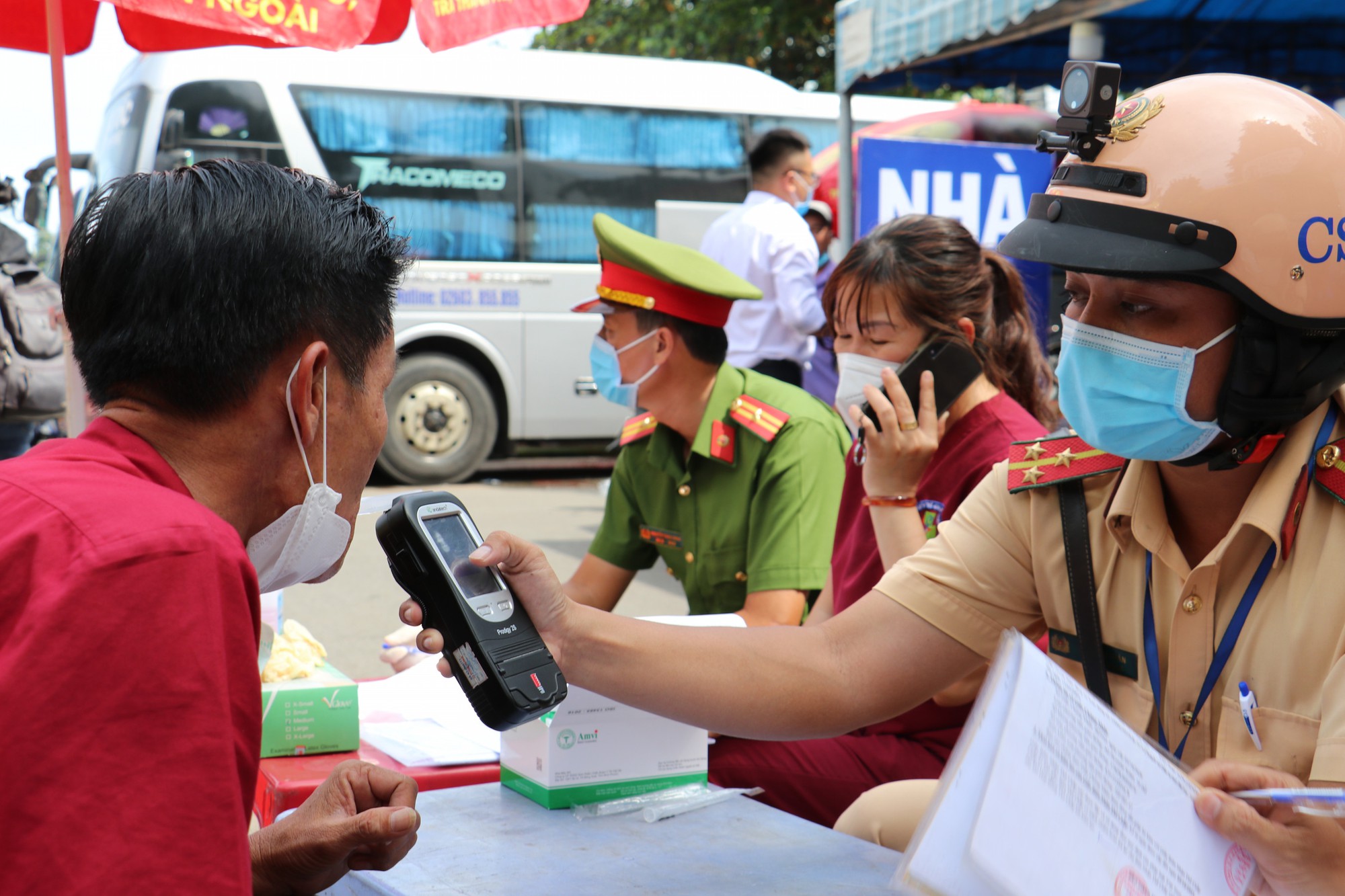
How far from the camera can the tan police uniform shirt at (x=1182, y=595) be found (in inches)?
60.2

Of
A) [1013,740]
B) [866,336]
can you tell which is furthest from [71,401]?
[1013,740]

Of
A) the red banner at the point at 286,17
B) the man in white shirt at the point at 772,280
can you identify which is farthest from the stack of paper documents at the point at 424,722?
the man in white shirt at the point at 772,280

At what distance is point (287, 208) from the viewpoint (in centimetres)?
133

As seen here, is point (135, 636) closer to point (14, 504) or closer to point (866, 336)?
point (14, 504)

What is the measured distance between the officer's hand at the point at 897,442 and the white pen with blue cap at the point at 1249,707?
1154mm

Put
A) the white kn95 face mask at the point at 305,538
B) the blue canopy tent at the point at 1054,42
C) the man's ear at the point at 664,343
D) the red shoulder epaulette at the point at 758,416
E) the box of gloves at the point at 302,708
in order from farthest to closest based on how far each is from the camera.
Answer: the blue canopy tent at the point at 1054,42 → the man's ear at the point at 664,343 → the red shoulder epaulette at the point at 758,416 → the box of gloves at the point at 302,708 → the white kn95 face mask at the point at 305,538

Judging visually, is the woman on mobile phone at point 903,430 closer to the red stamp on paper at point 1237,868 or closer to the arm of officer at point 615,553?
the arm of officer at point 615,553

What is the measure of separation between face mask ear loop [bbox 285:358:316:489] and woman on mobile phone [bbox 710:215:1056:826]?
1.30 metres

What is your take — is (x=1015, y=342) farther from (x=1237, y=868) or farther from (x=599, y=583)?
(x=1237, y=868)

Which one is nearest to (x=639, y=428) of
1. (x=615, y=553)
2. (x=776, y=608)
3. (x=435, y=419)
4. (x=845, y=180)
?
(x=615, y=553)

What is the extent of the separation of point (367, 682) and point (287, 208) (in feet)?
4.95

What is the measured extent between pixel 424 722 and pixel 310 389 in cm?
114

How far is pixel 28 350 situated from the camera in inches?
230

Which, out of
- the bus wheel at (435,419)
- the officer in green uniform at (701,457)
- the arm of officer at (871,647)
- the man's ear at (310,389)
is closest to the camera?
the man's ear at (310,389)
